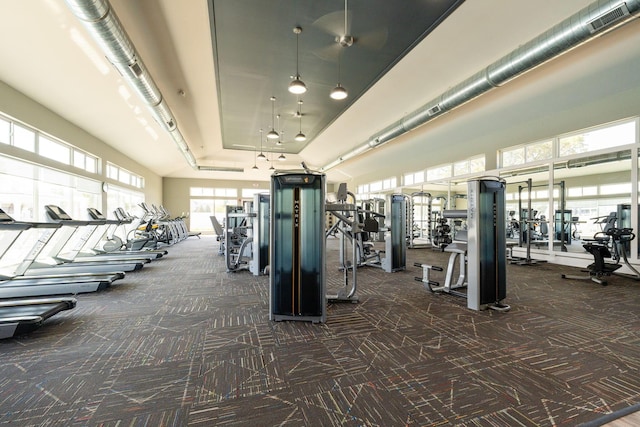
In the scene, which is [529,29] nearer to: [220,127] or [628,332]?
[628,332]

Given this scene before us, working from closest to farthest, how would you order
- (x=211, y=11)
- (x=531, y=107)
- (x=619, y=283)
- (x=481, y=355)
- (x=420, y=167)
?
(x=481, y=355) < (x=211, y=11) < (x=619, y=283) < (x=531, y=107) < (x=420, y=167)


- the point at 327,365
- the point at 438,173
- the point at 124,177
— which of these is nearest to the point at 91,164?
the point at 124,177

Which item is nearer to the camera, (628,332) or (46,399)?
(46,399)

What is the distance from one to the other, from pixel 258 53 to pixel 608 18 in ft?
17.1

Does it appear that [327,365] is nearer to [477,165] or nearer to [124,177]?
[477,165]

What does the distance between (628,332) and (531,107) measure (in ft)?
18.7

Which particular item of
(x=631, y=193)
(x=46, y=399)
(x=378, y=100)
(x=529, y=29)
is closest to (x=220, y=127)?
(x=378, y=100)

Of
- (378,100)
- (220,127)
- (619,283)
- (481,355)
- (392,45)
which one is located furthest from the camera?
(220,127)

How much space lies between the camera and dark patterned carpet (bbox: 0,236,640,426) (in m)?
1.57

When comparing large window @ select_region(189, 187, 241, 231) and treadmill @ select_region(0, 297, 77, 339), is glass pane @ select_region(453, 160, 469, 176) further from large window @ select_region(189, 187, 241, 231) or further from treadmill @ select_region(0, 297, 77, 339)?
large window @ select_region(189, 187, 241, 231)

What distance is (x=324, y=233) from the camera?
2.89 m

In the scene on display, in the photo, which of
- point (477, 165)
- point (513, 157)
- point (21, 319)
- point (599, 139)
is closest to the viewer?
point (21, 319)

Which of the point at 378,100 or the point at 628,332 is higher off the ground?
the point at 378,100

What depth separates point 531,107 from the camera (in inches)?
257
